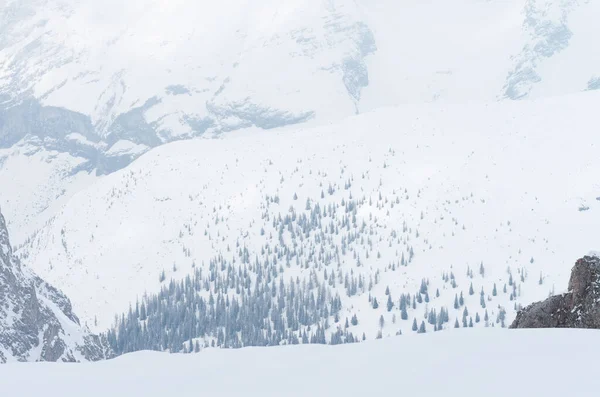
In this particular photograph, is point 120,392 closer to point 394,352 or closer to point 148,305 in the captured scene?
point 394,352

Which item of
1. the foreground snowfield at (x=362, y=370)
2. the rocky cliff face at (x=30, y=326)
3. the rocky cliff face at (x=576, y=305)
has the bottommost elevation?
the rocky cliff face at (x=30, y=326)

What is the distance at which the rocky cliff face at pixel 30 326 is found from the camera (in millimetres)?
86125

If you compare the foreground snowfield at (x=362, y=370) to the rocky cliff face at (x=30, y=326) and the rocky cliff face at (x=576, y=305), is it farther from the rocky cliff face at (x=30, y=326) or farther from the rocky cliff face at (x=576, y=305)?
the rocky cliff face at (x=30, y=326)

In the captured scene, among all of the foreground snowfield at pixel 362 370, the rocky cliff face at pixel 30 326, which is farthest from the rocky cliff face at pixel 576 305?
the rocky cliff face at pixel 30 326

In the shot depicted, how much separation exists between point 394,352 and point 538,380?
9.25 ft

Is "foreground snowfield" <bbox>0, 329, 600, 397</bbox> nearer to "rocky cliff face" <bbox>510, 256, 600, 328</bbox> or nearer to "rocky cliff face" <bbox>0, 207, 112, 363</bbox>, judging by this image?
"rocky cliff face" <bbox>510, 256, 600, 328</bbox>

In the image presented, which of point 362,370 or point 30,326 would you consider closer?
point 362,370

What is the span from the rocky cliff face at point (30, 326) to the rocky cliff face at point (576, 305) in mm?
62586

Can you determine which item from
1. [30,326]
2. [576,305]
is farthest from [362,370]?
[30,326]

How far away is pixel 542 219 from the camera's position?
7170 inches

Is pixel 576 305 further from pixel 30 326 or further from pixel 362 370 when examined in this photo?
pixel 30 326

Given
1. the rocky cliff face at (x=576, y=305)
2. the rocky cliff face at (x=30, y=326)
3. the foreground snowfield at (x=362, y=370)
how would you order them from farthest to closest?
1. the rocky cliff face at (x=30, y=326)
2. the rocky cliff face at (x=576, y=305)
3. the foreground snowfield at (x=362, y=370)

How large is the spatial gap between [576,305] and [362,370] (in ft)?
40.3

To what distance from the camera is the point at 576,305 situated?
75.8 feet
